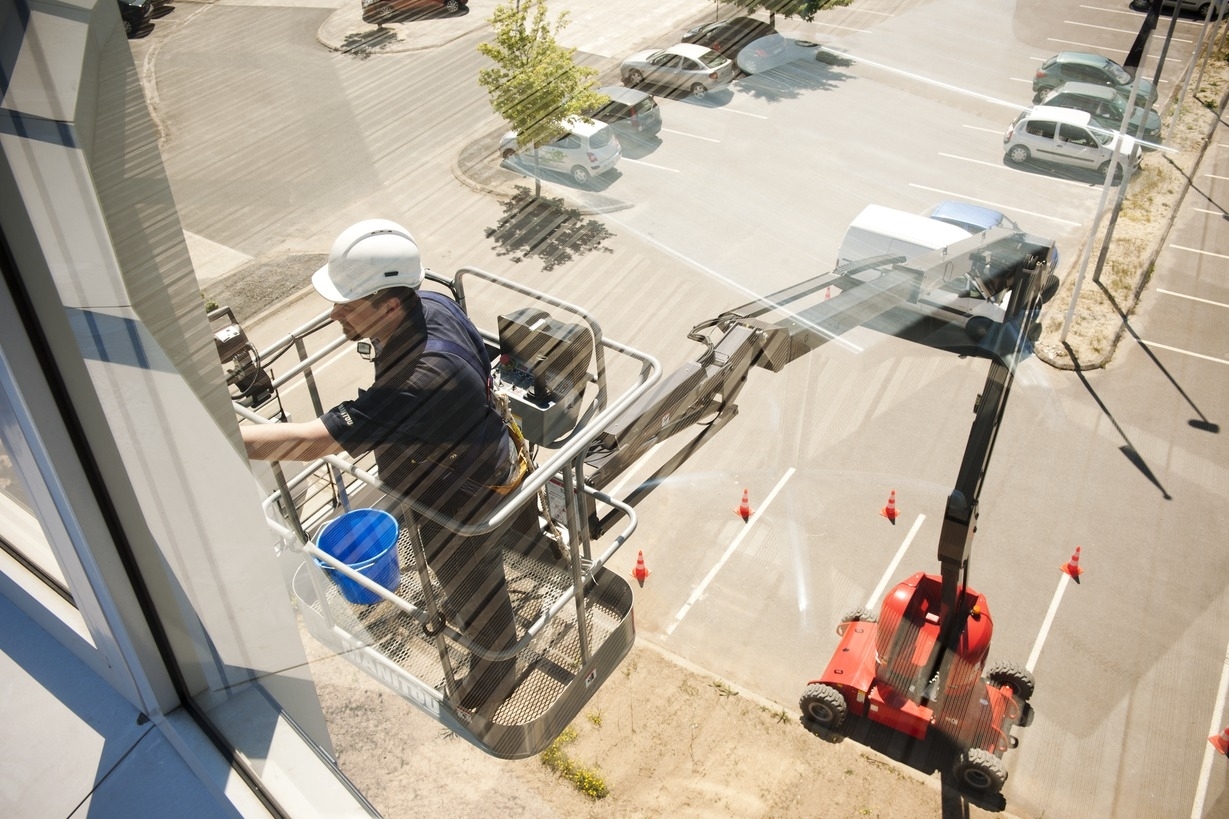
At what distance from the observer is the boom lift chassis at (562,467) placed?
3.46 feet

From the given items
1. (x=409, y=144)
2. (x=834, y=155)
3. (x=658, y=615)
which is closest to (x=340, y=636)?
(x=409, y=144)

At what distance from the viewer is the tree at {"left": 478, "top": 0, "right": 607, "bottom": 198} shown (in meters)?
1.19

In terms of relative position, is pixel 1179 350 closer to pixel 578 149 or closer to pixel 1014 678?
pixel 1014 678

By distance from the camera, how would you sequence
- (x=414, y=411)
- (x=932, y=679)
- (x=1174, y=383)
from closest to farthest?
(x=414, y=411) → (x=1174, y=383) → (x=932, y=679)

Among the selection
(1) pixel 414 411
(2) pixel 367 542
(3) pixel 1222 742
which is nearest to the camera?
(1) pixel 414 411

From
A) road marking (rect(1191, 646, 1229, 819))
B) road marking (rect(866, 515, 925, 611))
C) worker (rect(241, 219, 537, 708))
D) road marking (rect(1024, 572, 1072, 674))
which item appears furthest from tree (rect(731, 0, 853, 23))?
road marking (rect(1191, 646, 1229, 819))

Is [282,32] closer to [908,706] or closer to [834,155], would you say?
[834,155]

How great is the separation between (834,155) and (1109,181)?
1.39 ft

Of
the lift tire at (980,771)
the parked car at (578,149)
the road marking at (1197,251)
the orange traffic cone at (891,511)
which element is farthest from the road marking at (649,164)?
the lift tire at (980,771)

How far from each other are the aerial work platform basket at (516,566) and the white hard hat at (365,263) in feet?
0.46

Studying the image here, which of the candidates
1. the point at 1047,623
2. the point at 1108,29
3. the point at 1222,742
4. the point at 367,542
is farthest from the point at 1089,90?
the point at 1222,742

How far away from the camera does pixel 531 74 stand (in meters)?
1.22

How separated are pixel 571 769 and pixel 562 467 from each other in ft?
3.52

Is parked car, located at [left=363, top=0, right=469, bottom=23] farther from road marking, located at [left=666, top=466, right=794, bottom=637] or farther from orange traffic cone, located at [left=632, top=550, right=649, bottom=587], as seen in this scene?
orange traffic cone, located at [left=632, top=550, right=649, bottom=587]
